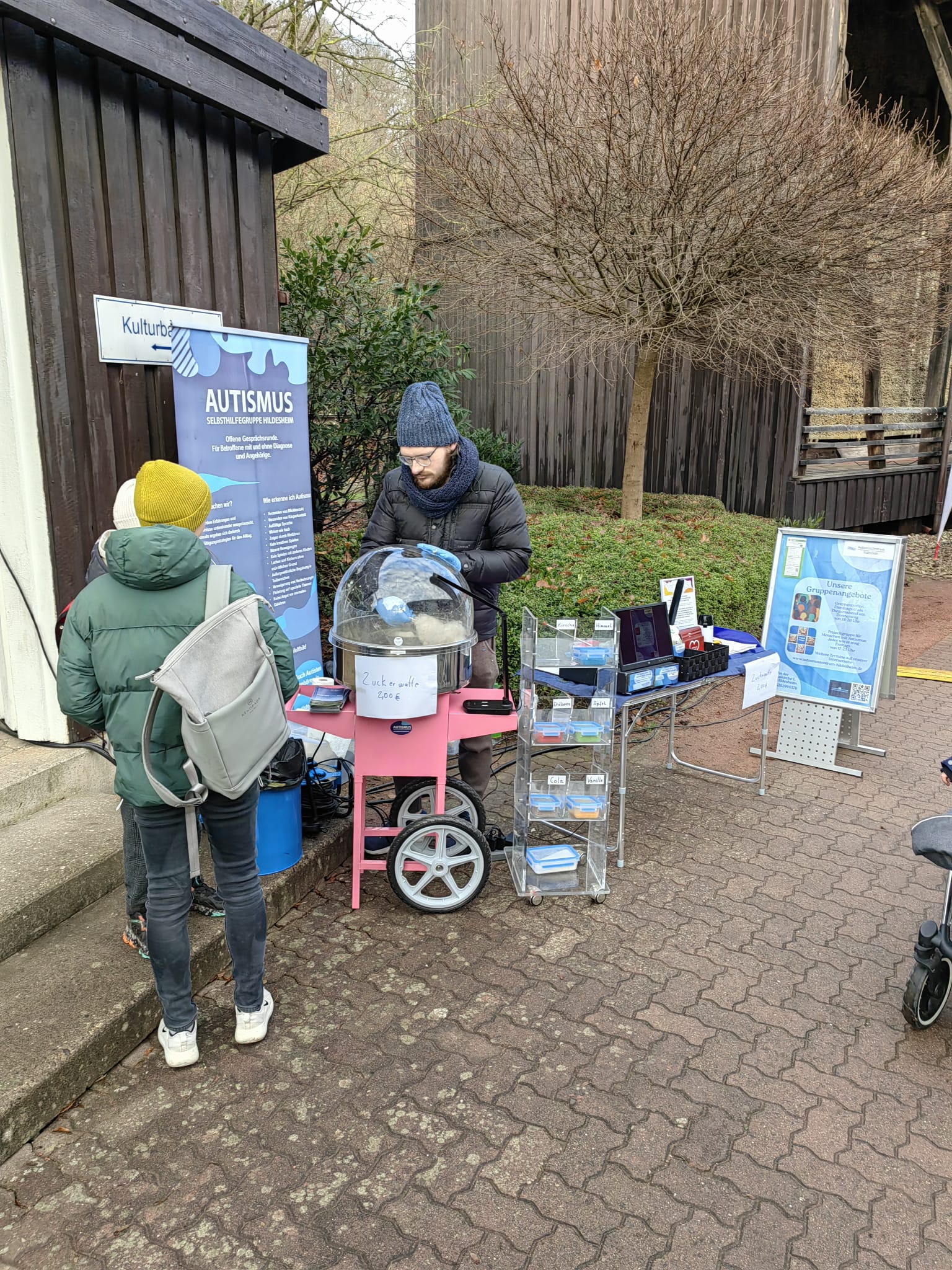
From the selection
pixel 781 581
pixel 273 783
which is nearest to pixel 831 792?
pixel 781 581

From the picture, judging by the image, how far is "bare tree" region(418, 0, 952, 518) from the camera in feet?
25.9

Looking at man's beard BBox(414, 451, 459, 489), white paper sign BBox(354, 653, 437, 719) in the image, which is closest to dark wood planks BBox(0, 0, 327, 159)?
man's beard BBox(414, 451, 459, 489)

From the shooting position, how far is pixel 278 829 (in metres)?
3.86

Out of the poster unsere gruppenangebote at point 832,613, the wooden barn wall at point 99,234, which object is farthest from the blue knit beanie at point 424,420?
the poster unsere gruppenangebote at point 832,613

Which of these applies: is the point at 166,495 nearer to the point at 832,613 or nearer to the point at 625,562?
the point at 832,613

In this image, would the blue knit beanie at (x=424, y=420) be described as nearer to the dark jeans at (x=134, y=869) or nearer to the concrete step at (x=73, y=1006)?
the dark jeans at (x=134, y=869)

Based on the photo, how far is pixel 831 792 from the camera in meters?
5.27

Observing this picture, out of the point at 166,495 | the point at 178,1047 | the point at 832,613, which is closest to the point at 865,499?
the point at 832,613

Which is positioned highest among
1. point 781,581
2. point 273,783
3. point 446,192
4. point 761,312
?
point 446,192

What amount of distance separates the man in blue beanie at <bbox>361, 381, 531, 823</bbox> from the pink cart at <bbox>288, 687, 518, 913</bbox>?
0.34 meters

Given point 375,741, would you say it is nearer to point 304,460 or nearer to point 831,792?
point 304,460

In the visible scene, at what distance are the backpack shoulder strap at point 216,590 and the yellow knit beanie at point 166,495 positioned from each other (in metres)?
0.18

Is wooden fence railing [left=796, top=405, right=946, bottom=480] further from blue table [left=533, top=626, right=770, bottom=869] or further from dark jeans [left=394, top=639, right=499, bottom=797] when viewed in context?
dark jeans [left=394, top=639, right=499, bottom=797]

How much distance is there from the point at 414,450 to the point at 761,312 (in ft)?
20.4
